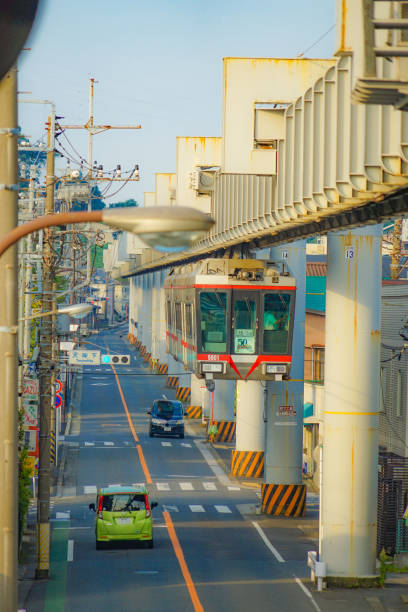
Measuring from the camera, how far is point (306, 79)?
24531 millimetres

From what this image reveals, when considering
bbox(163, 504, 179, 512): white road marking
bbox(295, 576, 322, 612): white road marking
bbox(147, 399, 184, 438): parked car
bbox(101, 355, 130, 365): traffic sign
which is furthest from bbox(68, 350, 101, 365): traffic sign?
bbox(295, 576, 322, 612): white road marking

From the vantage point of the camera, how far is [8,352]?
10648mm

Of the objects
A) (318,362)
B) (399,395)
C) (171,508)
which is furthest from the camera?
(318,362)

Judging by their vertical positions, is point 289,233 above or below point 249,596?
above

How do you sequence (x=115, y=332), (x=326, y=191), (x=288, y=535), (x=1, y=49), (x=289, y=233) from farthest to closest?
(x=115, y=332)
(x=288, y=535)
(x=289, y=233)
(x=326, y=191)
(x=1, y=49)

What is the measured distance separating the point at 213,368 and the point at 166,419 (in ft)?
95.2

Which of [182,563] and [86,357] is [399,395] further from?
[86,357]

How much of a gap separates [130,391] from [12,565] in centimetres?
7245

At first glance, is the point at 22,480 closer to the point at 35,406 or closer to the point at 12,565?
the point at 35,406

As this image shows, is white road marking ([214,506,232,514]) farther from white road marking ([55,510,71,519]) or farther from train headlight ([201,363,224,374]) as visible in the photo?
train headlight ([201,363,224,374])

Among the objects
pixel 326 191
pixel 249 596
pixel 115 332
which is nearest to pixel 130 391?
pixel 249 596

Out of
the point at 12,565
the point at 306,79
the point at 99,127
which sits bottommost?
the point at 12,565

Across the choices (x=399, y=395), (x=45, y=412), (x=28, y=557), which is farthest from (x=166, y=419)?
(x=45, y=412)

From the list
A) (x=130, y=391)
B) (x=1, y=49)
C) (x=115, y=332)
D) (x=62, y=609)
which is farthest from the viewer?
(x=115, y=332)
